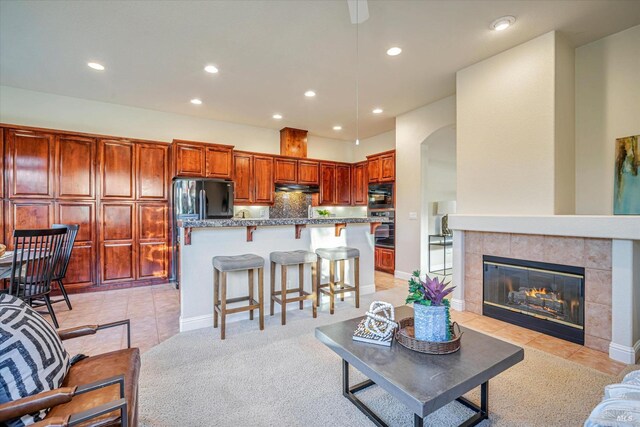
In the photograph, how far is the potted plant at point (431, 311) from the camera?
162 cm

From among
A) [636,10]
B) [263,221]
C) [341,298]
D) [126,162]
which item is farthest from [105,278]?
[636,10]

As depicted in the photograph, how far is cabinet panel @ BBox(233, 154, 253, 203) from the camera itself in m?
5.51

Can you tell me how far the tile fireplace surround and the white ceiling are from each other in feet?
6.06

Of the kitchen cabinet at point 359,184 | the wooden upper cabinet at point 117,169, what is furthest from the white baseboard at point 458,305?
the wooden upper cabinet at point 117,169

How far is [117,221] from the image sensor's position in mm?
4566

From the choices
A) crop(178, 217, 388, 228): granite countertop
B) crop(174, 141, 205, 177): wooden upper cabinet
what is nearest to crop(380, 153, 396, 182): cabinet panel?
crop(178, 217, 388, 228): granite countertop

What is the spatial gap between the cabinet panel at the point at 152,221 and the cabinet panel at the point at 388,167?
3987mm

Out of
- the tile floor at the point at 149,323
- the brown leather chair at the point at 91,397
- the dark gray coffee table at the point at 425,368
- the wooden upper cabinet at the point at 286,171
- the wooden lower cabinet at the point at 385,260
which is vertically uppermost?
the wooden upper cabinet at the point at 286,171

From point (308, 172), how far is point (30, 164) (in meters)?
4.39

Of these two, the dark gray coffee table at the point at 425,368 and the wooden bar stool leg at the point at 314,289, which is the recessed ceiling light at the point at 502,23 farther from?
the wooden bar stool leg at the point at 314,289

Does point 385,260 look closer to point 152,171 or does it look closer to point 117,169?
point 152,171

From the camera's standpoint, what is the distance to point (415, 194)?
197 inches

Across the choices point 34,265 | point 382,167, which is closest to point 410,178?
point 382,167

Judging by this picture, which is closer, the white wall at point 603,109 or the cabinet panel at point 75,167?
the white wall at point 603,109
